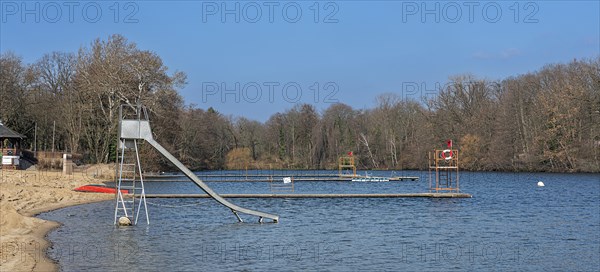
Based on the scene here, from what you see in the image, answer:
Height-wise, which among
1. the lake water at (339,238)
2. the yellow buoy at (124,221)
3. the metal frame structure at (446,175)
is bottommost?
the lake water at (339,238)

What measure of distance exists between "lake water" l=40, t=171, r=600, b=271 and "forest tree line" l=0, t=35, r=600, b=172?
28.5m

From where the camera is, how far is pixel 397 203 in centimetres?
3856

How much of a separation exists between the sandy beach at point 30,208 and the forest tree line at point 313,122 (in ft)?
33.1

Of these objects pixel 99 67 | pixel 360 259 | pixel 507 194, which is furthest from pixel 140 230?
pixel 99 67

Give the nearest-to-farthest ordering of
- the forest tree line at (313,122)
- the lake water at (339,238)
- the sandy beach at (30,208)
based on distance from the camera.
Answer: the sandy beach at (30,208)
the lake water at (339,238)
the forest tree line at (313,122)

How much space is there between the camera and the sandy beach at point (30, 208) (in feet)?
55.1

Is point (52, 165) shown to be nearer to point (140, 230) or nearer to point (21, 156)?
point (21, 156)

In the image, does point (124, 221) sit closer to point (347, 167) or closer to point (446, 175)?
point (446, 175)

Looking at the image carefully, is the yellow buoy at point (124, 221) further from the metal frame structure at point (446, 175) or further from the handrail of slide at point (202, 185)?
the metal frame structure at point (446, 175)

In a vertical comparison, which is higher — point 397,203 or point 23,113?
point 23,113

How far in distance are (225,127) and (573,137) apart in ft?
198

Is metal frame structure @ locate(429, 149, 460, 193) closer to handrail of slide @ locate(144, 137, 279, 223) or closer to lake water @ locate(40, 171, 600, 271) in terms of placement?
lake water @ locate(40, 171, 600, 271)

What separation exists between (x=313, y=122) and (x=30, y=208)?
275 feet

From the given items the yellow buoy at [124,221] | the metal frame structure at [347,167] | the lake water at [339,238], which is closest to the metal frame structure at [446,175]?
the lake water at [339,238]
